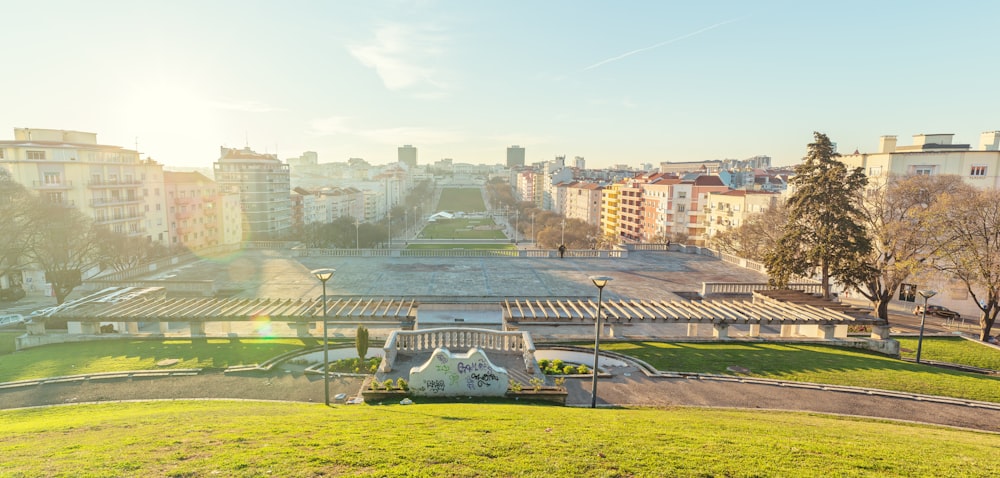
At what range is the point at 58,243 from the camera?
3784 centimetres

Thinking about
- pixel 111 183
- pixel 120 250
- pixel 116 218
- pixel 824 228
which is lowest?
pixel 120 250

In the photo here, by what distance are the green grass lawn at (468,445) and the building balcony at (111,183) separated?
200ft

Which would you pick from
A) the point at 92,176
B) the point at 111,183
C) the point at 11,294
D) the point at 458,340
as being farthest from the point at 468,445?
the point at 111,183

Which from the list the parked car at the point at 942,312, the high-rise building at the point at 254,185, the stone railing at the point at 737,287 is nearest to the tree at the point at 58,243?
the stone railing at the point at 737,287

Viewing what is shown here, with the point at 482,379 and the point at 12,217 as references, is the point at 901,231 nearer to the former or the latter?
the point at 482,379

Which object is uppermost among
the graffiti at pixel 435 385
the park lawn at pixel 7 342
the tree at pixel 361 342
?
the tree at pixel 361 342

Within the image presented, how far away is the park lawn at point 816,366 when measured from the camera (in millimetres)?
18312

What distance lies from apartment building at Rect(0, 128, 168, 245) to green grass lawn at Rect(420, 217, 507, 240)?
5915 cm

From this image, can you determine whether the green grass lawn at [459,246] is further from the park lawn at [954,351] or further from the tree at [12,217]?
the park lawn at [954,351]

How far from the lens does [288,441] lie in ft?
33.1

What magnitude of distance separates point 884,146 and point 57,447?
65.9 m

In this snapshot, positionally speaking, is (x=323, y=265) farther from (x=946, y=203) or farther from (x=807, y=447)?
(x=946, y=203)

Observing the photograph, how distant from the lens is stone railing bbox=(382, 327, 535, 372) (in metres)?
19.7

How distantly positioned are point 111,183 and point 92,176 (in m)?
2.79
